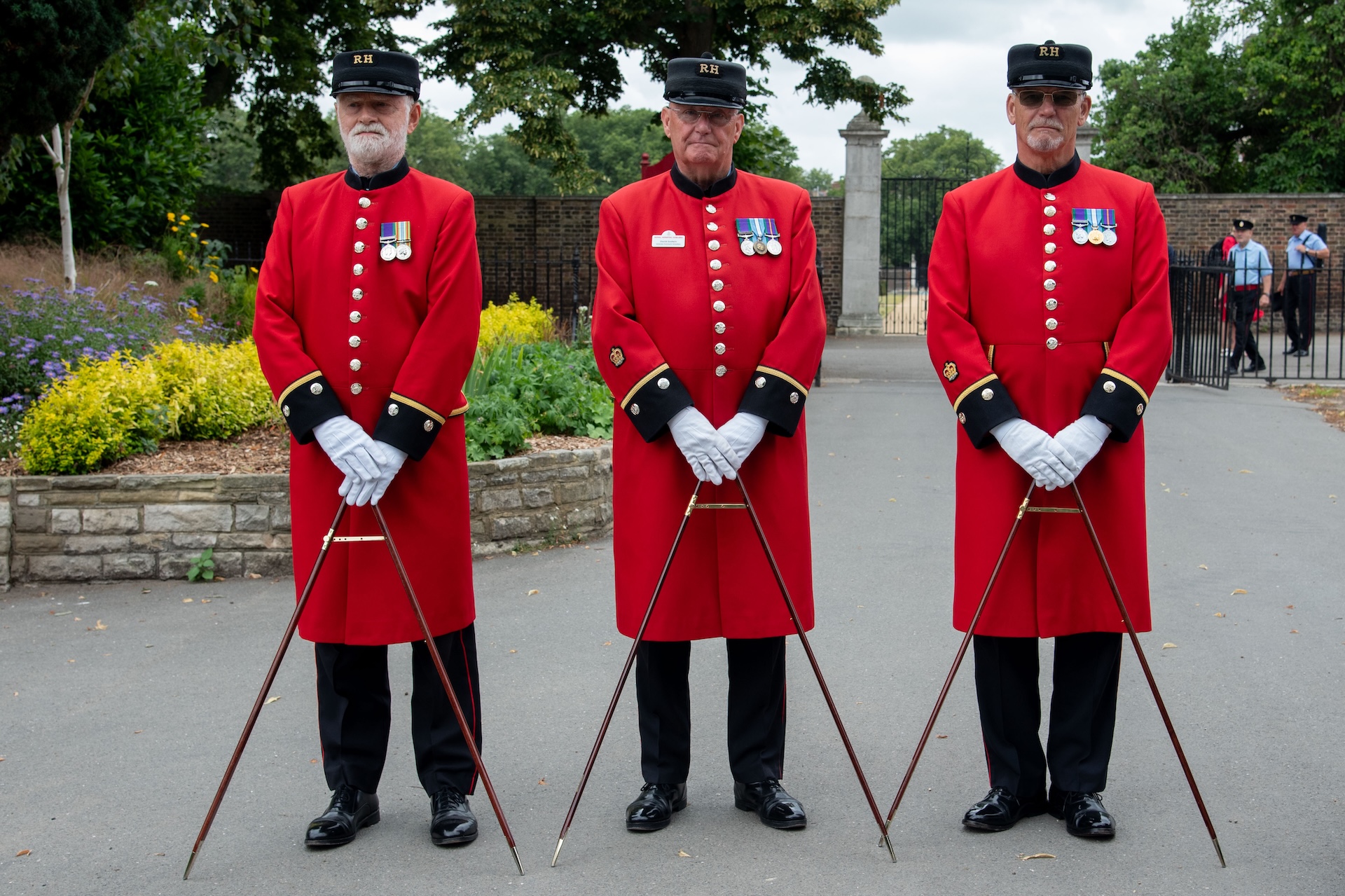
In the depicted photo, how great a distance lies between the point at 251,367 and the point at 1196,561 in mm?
5888

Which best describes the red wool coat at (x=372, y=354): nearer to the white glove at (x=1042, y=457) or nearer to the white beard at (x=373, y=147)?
the white beard at (x=373, y=147)

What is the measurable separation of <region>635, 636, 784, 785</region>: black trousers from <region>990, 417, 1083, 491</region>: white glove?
0.94 metres

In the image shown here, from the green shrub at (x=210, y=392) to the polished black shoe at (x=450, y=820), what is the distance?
4.27 m

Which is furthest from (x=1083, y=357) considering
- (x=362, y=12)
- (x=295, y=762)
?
(x=362, y=12)

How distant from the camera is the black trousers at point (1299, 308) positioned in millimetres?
17031

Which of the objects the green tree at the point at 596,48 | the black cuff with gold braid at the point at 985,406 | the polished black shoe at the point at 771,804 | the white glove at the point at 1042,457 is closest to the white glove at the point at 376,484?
the polished black shoe at the point at 771,804

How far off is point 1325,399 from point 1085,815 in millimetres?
10958

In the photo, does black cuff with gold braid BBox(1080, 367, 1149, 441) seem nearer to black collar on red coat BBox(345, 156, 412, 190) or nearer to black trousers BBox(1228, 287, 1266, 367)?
black collar on red coat BBox(345, 156, 412, 190)

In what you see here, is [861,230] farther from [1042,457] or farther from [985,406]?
[1042,457]

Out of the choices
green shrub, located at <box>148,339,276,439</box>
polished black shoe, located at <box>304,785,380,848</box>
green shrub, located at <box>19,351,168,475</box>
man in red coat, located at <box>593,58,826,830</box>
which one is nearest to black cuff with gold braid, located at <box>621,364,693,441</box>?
man in red coat, located at <box>593,58,826,830</box>

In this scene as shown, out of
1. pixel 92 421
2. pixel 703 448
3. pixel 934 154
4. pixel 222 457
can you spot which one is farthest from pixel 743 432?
pixel 934 154

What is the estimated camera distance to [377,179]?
12.7ft

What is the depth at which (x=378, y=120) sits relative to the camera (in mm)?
3793

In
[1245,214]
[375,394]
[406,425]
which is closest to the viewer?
[406,425]
